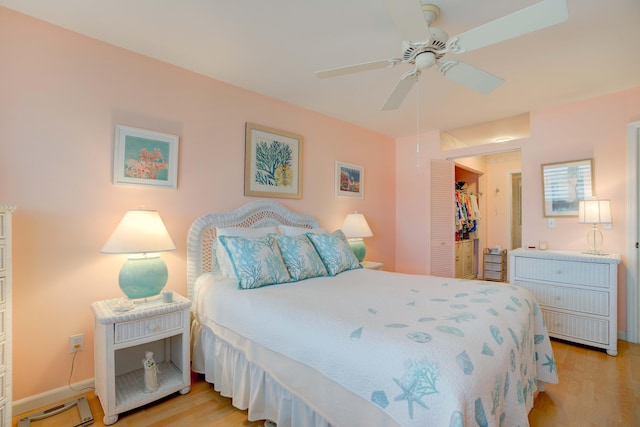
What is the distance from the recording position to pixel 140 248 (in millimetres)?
1931

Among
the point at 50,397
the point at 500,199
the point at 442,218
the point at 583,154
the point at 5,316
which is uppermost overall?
the point at 583,154

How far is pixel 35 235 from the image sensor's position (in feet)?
6.21

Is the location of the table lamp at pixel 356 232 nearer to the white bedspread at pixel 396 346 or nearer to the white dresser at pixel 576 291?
the white bedspread at pixel 396 346

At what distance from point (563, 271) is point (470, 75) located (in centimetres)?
226

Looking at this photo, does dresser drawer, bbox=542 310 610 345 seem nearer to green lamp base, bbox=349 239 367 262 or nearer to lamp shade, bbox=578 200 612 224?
lamp shade, bbox=578 200 612 224

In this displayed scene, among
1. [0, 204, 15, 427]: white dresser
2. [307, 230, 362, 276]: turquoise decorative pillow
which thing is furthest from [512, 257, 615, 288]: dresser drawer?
[0, 204, 15, 427]: white dresser

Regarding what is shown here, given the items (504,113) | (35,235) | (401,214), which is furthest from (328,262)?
(504,113)

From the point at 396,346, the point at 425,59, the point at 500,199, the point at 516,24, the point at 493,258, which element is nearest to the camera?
the point at 396,346

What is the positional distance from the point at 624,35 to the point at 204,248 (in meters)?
3.38

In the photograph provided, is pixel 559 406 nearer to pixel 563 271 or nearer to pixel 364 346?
pixel 563 271

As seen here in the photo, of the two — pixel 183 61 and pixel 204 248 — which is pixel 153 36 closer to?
pixel 183 61

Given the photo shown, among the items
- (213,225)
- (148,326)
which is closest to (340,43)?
(213,225)

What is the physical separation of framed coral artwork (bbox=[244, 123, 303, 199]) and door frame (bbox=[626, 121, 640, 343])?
3.18m

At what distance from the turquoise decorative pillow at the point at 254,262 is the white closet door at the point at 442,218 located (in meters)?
2.72
